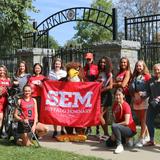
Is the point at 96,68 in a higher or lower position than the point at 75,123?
higher

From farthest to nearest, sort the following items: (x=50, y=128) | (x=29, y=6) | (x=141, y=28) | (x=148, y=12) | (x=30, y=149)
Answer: (x=148, y=12), (x=29, y=6), (x=141, y=28), (x=50, y=128), (x=30, y=149)

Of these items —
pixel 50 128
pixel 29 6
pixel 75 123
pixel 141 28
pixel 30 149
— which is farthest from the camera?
pixel 29 6

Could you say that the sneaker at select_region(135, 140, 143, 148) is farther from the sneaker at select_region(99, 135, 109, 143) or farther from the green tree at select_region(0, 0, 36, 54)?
the green tree at select_region(0, 0, 36, 54)

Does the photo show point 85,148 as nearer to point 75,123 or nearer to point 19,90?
point 75,123

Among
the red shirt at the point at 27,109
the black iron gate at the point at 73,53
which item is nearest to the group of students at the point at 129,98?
the red shirt at the point at 27,109

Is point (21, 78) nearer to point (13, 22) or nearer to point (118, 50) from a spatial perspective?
point (118, 50)

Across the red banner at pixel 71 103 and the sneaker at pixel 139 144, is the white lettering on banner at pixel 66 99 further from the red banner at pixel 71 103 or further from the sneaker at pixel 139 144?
the sneaker at pixel 139 144

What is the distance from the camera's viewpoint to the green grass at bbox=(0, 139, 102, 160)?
304 inches

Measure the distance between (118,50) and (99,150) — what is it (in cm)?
446

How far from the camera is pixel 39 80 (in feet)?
32.7

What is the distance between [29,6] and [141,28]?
5.19 metres

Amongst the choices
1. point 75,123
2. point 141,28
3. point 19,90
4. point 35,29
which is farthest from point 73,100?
point 35,29

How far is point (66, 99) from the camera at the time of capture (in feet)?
31.8

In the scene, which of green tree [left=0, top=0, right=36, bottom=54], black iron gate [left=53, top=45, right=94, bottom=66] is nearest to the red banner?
black iron gate [left=53, top=45, right=94, bottom=66]
